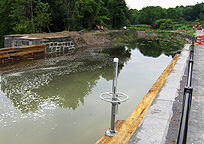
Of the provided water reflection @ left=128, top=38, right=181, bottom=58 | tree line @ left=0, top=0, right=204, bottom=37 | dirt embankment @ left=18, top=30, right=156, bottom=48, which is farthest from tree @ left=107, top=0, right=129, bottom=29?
water reflection @ left=128, top=38, right=181, bottom=58

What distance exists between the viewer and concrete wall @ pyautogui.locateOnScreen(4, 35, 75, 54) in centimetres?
1762

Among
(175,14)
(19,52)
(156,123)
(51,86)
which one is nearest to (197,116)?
(156,123)

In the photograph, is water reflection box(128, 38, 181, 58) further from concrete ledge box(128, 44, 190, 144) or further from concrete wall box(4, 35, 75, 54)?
concrete ledge box(128, 44, 190, 144)

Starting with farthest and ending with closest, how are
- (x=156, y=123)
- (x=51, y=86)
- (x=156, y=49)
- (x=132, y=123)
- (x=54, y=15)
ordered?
(x=54, y=15) → (x=156, y=49) → (x=51, y=86) → (x=132, y=123) → (x=156, y=123)

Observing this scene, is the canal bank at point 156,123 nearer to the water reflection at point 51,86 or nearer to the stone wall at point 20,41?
the water reflection at point 51,86

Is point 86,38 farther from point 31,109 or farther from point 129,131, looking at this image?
point 129,131

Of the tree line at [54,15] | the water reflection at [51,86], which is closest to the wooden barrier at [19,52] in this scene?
the water reflection at [51,86]

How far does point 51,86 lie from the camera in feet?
29.5

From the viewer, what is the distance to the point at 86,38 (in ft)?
88.4

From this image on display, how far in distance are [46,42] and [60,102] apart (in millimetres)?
12727

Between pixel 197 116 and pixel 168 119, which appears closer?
pixel 168 119

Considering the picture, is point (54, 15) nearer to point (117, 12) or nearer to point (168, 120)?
point (117, 12)

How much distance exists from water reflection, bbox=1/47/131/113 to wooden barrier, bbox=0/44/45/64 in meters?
3.35

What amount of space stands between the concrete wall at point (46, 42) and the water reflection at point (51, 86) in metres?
5.85
